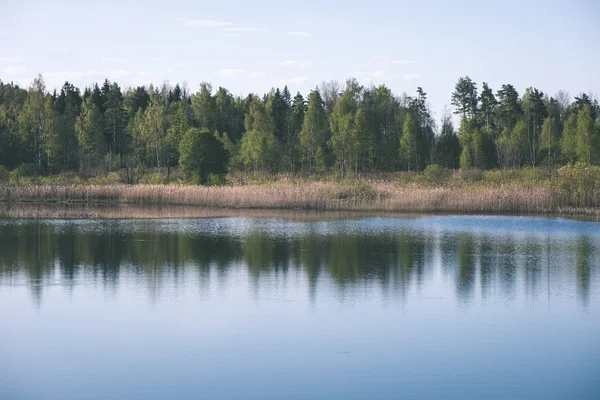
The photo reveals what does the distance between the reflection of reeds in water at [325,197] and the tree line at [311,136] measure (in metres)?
6.03

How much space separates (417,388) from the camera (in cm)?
765

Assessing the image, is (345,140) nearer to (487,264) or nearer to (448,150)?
(448,150)

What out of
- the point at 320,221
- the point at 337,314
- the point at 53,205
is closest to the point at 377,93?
the point at 53,205

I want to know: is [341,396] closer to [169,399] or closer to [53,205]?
[169,399]

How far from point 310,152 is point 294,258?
40.3m

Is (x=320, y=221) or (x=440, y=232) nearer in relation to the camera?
(x=440, y=232)

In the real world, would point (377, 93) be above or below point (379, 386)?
above

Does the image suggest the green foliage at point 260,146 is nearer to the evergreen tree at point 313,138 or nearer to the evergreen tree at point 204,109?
the evergreen tree at point 313,138

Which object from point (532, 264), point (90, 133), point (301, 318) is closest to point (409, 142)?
point (90, 133)

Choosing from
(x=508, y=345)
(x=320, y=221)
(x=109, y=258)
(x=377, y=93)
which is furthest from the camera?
(x=377, y=93)

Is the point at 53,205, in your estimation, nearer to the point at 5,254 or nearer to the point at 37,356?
the point at 5,254

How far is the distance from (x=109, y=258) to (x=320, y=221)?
10.1 m

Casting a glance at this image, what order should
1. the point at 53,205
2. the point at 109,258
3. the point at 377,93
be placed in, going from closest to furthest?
the point at 109,258 → the point at 53,205 → the point at 377,93

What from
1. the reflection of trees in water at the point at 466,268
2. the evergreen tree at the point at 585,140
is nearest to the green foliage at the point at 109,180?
the reflection of trees in water at the point at 466,268
